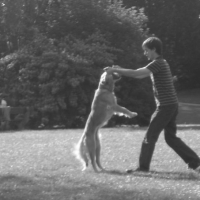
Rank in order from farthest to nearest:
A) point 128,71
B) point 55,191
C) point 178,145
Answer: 1. point 178,145
2. point 128,71
3. point 55,191

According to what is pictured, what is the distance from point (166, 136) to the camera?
320 inches

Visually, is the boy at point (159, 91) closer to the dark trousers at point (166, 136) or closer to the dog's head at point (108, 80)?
the dark trousers at point (166, 136)

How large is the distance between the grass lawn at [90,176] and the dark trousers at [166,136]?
20cm

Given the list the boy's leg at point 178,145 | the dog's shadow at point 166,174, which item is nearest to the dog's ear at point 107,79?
the boy's leg at point 178,145

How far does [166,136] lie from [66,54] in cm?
1317

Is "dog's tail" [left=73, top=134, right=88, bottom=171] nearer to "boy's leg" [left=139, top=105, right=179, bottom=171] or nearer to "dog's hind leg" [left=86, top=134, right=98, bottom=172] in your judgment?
"dog's hind leg" [left=86, top=134, right=98, bottom=172]

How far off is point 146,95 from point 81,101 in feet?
11.6

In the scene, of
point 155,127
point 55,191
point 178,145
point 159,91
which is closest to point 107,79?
point 159,91

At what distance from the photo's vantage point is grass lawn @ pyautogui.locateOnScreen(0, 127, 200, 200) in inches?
251

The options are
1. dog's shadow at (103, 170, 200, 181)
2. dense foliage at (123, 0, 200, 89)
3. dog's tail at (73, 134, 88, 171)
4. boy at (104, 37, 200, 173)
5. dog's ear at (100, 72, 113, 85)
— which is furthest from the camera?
dense foliage at (123, 0, 200, 89)

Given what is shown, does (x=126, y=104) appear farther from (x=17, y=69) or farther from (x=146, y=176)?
(x=146, y=176)

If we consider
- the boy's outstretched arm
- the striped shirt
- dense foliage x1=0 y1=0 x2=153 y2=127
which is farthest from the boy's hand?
dense foliage x1=0 y1=0 x2=153 y2=127

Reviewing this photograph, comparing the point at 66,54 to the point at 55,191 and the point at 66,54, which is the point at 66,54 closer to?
the point at 66,54

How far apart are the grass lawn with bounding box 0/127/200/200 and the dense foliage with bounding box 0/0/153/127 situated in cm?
894
